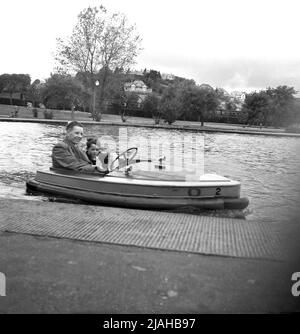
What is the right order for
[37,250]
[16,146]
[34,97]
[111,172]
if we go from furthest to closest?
[34,97], [16,146], [111,172], [37,250]

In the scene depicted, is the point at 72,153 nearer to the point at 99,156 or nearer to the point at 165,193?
the point at 99,156

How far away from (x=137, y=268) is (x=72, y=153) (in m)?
6.04

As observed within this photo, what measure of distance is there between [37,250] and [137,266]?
1.08 metres

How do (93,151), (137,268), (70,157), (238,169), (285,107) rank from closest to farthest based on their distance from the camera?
(285,107) < (137,268) < (70,157) < (93,151) < (238,169)

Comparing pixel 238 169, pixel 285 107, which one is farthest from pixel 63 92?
pixel 285 107

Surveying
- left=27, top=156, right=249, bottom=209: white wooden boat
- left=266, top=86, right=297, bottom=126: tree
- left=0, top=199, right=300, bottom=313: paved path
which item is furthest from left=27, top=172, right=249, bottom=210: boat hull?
left=266, top=86, right=297, bottom=126: tree

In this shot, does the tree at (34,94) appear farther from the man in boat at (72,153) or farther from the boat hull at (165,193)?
the boat hull at (165,193)

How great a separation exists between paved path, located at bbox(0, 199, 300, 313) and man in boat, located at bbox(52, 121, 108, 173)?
374 cm

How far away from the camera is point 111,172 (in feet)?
30.2

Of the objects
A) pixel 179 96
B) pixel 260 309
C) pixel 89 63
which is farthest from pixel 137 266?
pixel 179 96

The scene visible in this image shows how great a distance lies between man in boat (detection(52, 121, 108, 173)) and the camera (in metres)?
9.24

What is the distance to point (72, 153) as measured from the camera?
9.45 metres

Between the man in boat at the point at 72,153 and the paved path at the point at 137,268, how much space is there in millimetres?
3735
